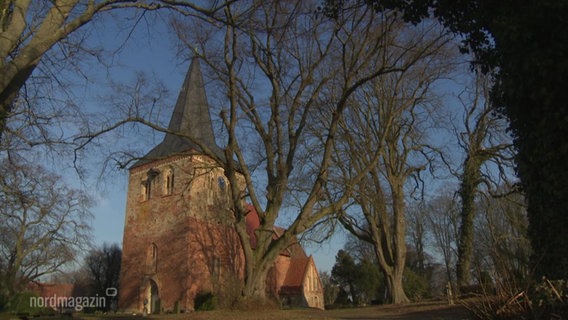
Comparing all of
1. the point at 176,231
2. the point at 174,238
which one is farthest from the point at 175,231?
the point at 174,238

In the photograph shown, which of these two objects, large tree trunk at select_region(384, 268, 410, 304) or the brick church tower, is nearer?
large tree trunk at select_region(384, 268, 410, 304)

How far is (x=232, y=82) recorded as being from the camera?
15672mm

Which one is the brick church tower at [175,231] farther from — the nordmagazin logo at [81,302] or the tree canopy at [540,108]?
the tree canopy at [540,108]

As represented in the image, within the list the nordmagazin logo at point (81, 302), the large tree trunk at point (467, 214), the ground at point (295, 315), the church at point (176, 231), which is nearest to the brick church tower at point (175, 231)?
the church at point (176, 231)

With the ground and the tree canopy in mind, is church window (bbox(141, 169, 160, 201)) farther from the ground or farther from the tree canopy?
the tree canopy

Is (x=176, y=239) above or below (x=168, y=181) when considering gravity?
below

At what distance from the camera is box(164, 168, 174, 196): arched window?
3553 centimetres

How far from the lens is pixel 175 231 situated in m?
33.9

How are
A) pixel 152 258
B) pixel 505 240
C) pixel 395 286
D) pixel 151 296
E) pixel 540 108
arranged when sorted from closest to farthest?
pixel 540 108, pixel 505 240, pixel 395 286, pixel 151 296, pixel 152 258

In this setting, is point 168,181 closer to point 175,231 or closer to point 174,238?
point 175,231

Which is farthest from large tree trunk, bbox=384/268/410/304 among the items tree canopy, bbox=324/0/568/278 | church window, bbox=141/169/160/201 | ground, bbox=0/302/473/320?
church window, bbox=141/169/160/201

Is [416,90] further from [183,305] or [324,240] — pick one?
[183,305]

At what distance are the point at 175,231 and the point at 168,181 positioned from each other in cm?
428

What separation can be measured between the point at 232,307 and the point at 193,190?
21.1 metres
